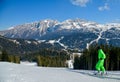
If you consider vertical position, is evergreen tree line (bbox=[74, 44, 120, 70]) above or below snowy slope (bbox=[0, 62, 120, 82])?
above

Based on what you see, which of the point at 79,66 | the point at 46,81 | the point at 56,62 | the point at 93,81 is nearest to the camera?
the point at 46,81

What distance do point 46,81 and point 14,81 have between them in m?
2.31

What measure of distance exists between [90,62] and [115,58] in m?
12.9

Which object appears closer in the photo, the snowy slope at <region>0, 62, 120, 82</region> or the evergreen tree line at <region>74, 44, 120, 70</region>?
the snowy slope at <region>0, 62, 120, 82</region>

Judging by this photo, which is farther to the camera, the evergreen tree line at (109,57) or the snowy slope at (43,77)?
the evergreen tree line at (109,57)

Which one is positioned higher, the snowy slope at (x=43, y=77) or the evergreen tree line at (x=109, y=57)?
the evergreen tree line at (x=109, y=57)

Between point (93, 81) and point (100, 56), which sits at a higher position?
point (100, 56)

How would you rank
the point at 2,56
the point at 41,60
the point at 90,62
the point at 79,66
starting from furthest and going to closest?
the point at 41,60 → the point at 2,56 → the point at 79,66 → the point at 90,62

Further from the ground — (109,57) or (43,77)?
(109,57)

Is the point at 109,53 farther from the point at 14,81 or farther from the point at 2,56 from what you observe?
the point at 14,81

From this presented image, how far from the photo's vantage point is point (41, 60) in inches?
5974

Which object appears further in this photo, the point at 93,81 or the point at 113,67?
the point at 113,67

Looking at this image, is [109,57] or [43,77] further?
[109,57]

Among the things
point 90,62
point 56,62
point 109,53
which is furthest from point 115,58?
point 56,62
